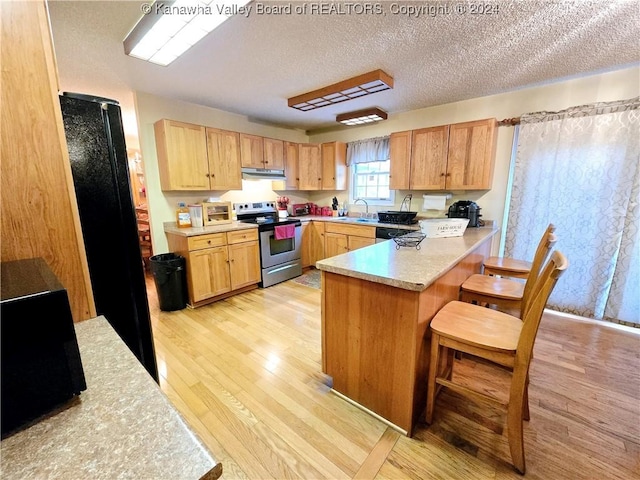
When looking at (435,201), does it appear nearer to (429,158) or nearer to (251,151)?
(429,158)

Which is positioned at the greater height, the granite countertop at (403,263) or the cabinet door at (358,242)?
the granite countertop at (403,263)

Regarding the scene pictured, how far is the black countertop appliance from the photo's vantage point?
9.86 feet

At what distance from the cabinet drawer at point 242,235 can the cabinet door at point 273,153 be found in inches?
43.6

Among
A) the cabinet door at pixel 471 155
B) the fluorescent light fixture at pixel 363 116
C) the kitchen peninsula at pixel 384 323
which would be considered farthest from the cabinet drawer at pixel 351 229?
the kitchen peninsula at pixel 384 323

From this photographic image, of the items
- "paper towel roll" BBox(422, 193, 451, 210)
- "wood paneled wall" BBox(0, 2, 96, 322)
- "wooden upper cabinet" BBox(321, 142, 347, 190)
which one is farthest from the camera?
"wooden upper cabinet" BBox(321, 142, 347, 190)

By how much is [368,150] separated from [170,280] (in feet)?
10.9

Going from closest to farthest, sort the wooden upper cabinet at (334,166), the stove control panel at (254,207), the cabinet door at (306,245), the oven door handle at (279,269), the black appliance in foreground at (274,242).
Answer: the black appliance in foreground at (274,242) < the oven door handle at (279,269) < the stove control panel at (254,207) < the cabinet door at (306,245) < the wooden upper cabinet at (334,166)

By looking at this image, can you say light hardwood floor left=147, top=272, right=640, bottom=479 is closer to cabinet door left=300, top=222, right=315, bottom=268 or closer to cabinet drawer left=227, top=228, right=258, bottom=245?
cabinet drawer left=227, top=228, right=258, bottom=245

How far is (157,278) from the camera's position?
293cm

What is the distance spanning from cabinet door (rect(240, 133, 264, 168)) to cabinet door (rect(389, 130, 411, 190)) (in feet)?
6.12

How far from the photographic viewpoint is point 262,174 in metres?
3.91

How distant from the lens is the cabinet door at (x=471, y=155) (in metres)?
3.01

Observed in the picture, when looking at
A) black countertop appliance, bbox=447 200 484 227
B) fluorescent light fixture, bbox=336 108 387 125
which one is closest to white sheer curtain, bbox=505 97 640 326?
black countertop appliance, bbox=447 200 484 227

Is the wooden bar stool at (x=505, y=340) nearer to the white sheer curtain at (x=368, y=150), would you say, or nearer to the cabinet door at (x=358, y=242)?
the cabinet door at (x=358, y=242)
